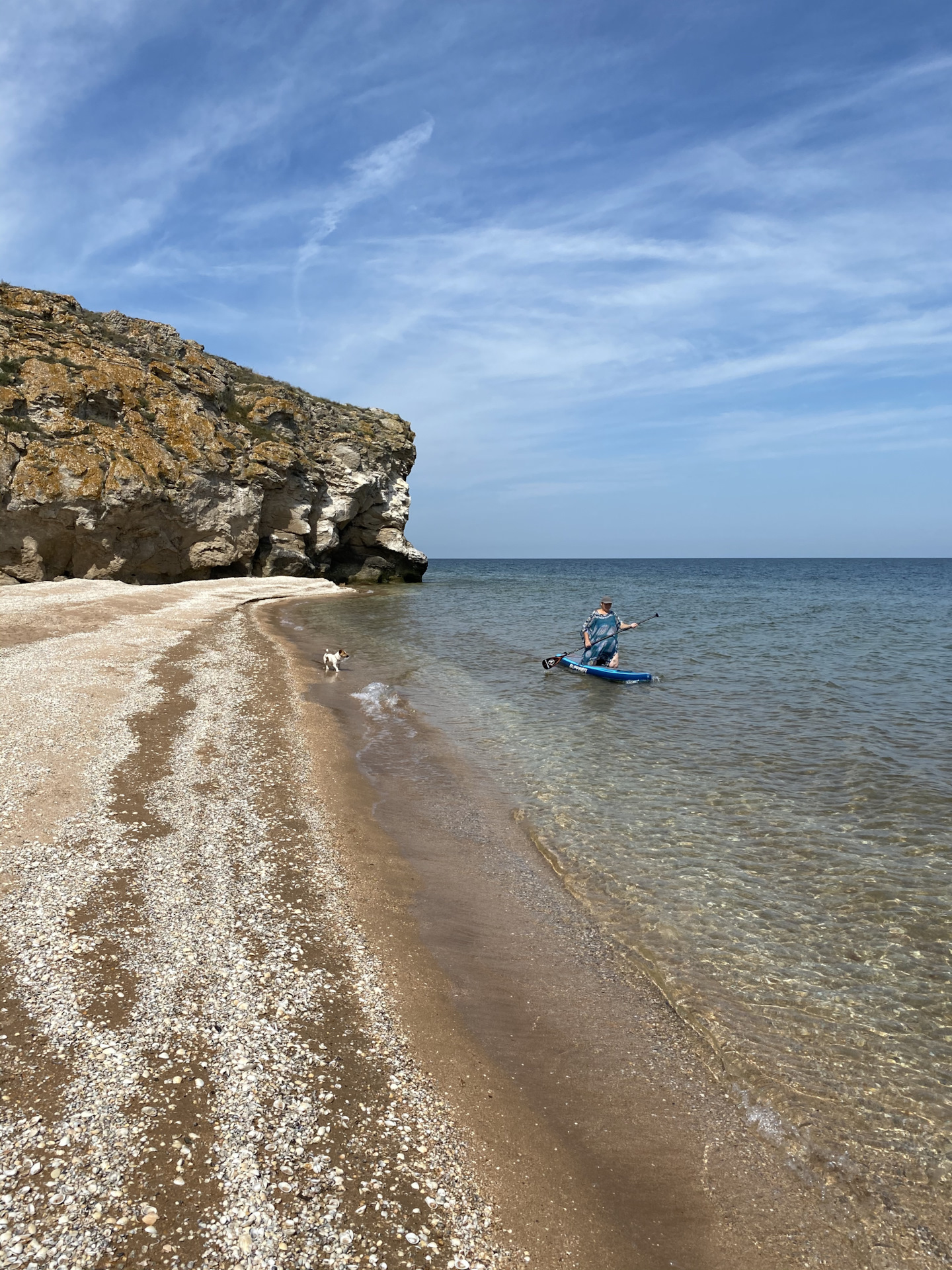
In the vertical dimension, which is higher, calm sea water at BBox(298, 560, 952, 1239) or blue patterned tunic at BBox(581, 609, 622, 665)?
blue patterned tunic at BBox(581, 609, 622, 665)

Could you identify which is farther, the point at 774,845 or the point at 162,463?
the point at 162,463

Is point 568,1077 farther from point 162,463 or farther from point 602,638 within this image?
point 162,463

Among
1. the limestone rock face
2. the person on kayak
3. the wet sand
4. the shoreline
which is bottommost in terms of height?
the wet sand

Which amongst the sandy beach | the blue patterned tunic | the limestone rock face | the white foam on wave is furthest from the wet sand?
the limestone rock face

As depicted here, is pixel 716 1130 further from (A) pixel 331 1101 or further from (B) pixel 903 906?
(B) pixel 903 906

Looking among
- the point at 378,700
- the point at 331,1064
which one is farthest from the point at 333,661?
the point at 331,1064

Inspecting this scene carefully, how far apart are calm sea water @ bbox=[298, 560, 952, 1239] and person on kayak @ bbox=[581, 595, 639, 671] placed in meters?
1.17

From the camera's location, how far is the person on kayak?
22.4m

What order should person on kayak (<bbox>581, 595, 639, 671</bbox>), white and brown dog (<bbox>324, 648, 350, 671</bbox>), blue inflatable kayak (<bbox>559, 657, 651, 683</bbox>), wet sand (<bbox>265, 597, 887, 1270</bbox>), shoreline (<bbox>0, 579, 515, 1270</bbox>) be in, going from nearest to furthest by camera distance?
shoreline (<bbox>0, 579, 515, 1270</bbox>)
wet sand (<bbox>265, 597, 887, 1270</bbox>)
blue inflatable kayak (<bbox>559, 657, 651, 683</bbox>)
white and brown dog (<bbox>324, 648, 350, 671</bbox>)
person on kayak (<bbox>581, 595, 639, 671</bbox>)

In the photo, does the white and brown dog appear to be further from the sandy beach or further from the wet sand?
the wet sand

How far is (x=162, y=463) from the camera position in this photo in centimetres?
3853

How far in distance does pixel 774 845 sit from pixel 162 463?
3834 cm

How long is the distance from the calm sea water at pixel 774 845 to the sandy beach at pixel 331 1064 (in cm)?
A: 59

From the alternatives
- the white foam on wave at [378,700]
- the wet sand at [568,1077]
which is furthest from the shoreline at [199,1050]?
the white foam on wave at [378,700]
